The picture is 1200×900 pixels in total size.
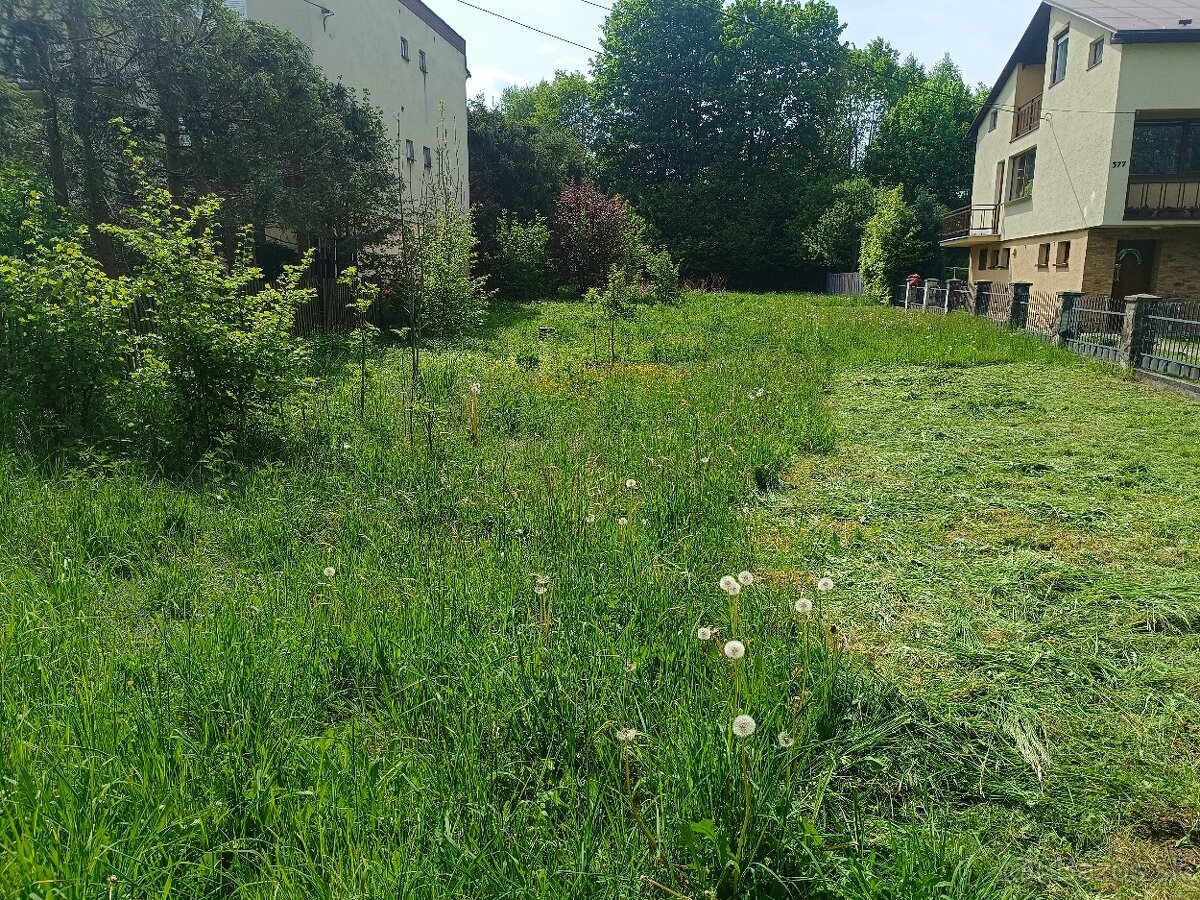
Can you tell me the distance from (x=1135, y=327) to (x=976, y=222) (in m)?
19.5

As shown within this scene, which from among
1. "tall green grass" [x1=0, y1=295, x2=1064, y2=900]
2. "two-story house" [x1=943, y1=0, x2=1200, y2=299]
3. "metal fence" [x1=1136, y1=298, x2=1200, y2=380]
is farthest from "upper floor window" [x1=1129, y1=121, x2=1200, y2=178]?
"tall green grass" [x1=0, y1=295, x2=1064, y2=900]

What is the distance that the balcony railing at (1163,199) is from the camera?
60.6 ft

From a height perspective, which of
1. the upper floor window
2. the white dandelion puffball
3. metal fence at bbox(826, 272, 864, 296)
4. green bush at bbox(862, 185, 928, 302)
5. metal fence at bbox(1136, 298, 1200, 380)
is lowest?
the white dandelion puffball

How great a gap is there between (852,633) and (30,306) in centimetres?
618

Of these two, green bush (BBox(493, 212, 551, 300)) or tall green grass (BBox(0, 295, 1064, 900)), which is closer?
tall green grass (BBox(0, 295, 1064, 900))

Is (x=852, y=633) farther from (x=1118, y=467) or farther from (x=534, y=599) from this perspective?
(x=1118, y=467)

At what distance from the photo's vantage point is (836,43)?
46375 millimetres

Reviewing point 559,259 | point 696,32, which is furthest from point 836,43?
point 559,259

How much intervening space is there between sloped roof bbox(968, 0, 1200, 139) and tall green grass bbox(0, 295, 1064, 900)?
19733mm

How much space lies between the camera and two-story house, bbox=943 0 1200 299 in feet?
58.9

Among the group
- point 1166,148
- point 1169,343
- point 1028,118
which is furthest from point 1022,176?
point 1169,343

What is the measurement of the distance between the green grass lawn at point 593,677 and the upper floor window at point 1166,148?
1772 centimetres

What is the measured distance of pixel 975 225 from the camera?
92.1 ft

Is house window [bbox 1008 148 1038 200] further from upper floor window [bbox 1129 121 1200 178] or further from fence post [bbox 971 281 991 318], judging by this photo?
fence post [bbox 971 281 991 318]
